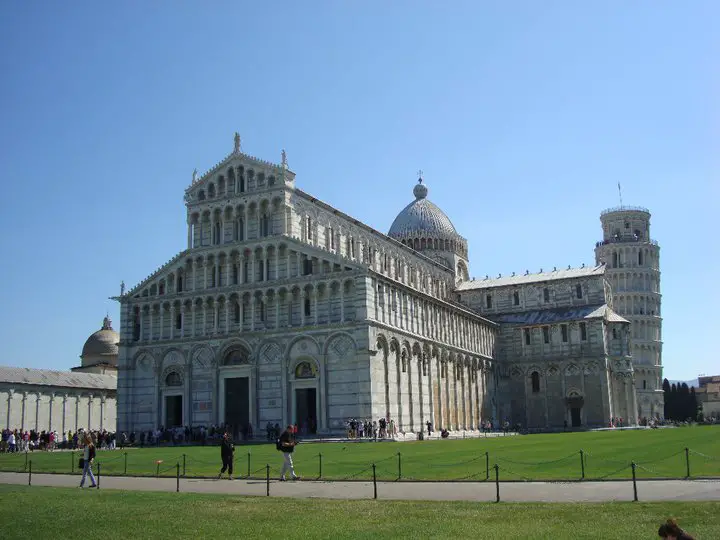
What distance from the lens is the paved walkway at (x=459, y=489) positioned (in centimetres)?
2002

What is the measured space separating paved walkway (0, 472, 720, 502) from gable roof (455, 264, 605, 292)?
2749 inches

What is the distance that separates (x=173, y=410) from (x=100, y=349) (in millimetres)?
34839

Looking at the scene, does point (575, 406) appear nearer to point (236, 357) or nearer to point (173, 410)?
point (236, 357)

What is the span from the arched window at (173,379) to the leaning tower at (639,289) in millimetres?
69801

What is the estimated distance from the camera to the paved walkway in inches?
788

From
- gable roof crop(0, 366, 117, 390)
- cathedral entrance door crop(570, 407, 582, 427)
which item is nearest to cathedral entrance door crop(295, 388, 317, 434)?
gable roof crop(0, 366, 117, 390)

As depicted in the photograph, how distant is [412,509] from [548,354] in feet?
230

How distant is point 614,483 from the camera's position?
22906 millimetres

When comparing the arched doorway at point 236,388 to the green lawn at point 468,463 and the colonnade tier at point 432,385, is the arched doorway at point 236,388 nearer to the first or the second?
the colonnade tier at point 432,385

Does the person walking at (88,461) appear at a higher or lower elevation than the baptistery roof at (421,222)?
lower

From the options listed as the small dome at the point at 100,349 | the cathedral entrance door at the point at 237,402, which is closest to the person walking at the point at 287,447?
the cathedral entrance door at the point at 237,402

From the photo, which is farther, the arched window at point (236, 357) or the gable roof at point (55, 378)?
the gable roof at point (55, 378)

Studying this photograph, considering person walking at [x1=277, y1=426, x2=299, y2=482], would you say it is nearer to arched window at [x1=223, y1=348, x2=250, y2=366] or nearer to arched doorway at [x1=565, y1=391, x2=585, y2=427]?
arched window at [x1=223, y1=348, x2=250, y2=366]

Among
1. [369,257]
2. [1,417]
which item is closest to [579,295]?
[369,257]
